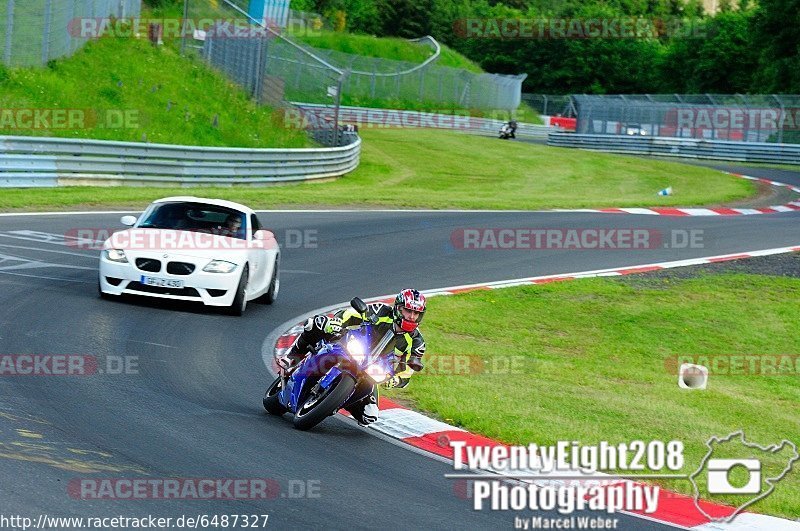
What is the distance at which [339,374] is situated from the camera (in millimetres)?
8477

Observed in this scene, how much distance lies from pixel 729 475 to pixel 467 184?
1205 inches

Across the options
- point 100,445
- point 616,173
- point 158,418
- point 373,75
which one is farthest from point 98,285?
point 373,75

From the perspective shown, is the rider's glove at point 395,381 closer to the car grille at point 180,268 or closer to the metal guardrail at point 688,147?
the car grille at point 180,268

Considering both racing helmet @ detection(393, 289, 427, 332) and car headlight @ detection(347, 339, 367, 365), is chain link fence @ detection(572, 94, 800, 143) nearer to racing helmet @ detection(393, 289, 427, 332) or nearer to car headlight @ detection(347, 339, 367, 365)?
racing helmet @ detection(393, 289, 427, 332)

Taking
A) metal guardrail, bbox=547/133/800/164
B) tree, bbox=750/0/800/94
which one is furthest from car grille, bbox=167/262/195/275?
tree, bbox=750/0/800/94

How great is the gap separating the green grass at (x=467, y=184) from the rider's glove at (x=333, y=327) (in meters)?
13.2

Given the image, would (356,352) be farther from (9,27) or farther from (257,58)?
(257,58)

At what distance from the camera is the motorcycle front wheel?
8422 mm

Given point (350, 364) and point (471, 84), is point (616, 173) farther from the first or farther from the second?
point (350, 364)

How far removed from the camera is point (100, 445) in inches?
293

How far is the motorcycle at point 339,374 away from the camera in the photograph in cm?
847

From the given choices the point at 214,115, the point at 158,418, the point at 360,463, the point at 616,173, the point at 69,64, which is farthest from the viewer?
the point at 616,173

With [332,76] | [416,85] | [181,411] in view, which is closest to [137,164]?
[332,76]

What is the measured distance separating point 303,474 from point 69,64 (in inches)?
1030
